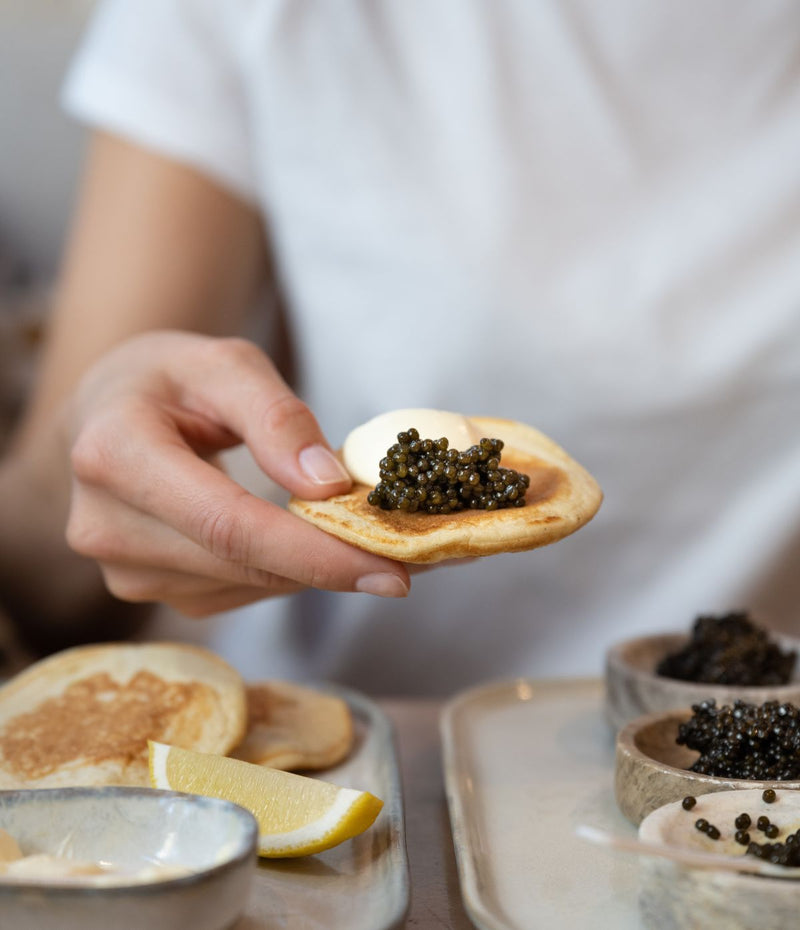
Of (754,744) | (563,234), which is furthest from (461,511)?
(563,234)

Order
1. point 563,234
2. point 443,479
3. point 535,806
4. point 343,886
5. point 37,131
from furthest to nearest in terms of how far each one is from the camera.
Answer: point 37,131 → point 563,234 → point 535,806 → point 443,479 → point 343,886

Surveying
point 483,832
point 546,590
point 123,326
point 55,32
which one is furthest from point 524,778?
point 55,32

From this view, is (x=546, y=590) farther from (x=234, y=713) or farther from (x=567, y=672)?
(x=234, y=713)

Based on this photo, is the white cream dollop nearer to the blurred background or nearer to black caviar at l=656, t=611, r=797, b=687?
black caviar at l=656, t=611, r=797, b=687

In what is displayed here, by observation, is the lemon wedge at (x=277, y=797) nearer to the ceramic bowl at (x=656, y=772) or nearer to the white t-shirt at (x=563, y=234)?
the ceramic bowl at (x=656, y=772)

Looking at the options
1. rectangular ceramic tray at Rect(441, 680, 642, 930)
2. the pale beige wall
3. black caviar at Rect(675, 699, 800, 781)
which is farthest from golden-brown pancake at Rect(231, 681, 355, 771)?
the pale beige wall

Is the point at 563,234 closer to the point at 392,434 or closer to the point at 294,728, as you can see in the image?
the point at 392,434

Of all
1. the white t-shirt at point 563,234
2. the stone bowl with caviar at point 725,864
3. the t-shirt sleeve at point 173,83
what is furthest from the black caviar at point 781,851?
the t-shirt sleeve at point 173,83
